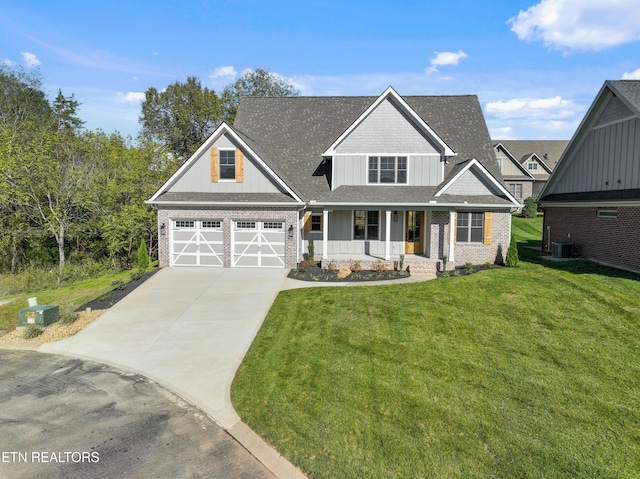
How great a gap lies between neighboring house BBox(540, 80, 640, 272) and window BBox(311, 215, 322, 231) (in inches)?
466

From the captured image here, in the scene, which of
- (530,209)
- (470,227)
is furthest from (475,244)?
(530,209)

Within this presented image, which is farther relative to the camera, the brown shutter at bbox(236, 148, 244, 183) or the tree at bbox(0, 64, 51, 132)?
the tree at bbox(0, 64, 51, 132)

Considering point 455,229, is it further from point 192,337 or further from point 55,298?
point 55,298

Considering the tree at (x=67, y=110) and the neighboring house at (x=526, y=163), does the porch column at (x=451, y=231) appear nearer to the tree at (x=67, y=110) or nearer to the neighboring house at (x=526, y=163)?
the neighboring house at (x=526, y=163)

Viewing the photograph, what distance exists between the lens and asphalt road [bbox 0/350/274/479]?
18.7ft

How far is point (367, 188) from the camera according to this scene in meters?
19.6

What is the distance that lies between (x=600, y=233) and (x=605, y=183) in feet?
7.26

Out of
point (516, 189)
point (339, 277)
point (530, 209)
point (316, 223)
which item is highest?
point (516, 189)

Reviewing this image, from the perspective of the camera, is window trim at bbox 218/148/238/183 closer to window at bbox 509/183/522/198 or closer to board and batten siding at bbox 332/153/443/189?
board and batten siding at bbox 332/153/443/189

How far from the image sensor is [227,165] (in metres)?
18.9

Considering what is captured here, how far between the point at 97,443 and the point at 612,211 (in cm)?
1934

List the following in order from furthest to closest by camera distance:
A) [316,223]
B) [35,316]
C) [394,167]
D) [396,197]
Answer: [316,223]
[394,167]
[396,197]
[35,316]

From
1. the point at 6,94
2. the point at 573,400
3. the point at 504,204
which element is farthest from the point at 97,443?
the point at 6,94

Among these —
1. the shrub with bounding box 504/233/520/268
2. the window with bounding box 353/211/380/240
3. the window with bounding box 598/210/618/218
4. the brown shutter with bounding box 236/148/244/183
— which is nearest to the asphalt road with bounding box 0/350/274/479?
the brown shutter with bounding box 236/148/244/183
